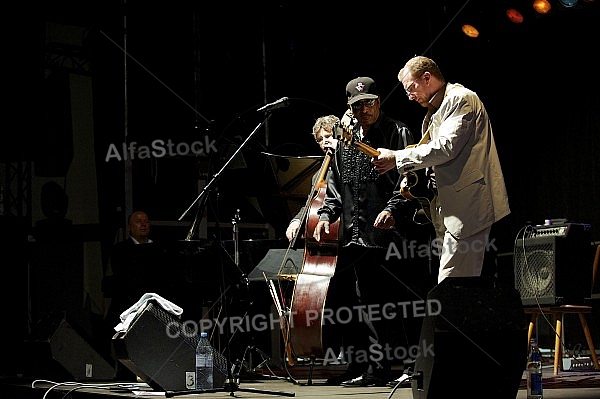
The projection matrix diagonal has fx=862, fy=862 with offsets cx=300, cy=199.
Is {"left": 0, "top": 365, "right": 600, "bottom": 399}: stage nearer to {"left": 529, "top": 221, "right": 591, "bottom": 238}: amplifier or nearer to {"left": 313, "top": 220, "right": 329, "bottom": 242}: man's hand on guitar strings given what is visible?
{"left": 313, "top": 220, "right": 329, "bottom": 242}: man's hand on guitar strings

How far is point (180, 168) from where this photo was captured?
8406 mm

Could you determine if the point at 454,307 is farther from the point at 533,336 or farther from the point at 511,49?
the point at 511,49

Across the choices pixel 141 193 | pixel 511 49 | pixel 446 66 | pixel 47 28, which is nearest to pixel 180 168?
pixel 141 193

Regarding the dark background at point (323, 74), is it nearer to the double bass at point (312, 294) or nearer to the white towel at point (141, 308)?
the double bass at point (312, 294)

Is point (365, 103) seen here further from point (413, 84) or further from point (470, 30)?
point (470, 30)

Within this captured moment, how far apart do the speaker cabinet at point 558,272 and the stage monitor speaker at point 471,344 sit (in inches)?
110

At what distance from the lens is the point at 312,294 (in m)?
4.75

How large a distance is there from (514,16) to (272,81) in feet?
8.63

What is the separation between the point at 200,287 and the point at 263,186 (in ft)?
2.64

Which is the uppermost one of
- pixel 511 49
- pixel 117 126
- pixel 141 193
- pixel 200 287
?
pixel 511 49

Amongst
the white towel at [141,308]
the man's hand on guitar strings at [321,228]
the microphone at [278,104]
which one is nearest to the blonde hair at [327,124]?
the man's hand on guitar strings at [321,228]

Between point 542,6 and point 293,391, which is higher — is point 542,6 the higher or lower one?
the higher one

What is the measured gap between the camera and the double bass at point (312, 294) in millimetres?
4715

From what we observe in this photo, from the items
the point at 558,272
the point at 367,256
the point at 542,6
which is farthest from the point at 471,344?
the point at 542,6
